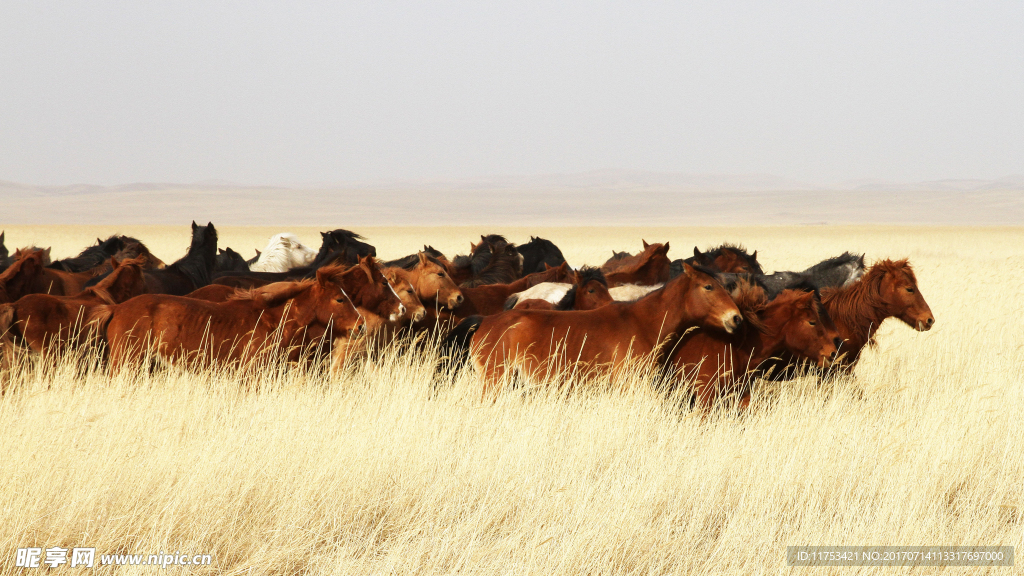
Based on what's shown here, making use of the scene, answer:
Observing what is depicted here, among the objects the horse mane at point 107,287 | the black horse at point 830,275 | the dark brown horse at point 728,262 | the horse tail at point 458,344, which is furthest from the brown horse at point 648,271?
the horse mane at point 107,287

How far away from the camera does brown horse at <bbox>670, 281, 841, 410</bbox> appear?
205 inches

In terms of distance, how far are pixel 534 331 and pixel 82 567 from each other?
3.04m

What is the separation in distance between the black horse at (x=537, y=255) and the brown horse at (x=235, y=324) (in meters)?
5.04

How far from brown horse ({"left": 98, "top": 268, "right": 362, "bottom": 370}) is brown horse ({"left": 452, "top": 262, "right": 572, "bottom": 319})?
1791 mm

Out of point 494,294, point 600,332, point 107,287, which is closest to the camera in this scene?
point 600,332

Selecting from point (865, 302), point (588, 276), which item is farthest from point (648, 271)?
point (865, 302)

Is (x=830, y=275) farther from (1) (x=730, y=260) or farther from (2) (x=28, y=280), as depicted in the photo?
(2) (x=28, y=280)

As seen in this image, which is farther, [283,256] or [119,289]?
[283,256]

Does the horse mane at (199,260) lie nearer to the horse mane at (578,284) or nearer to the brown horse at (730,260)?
the horse mane at (578,284)

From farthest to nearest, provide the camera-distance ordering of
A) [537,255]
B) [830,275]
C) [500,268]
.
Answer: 1. [537,255]
2. [500,268]
3. [830,275]

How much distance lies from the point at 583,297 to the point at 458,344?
4.20 ft

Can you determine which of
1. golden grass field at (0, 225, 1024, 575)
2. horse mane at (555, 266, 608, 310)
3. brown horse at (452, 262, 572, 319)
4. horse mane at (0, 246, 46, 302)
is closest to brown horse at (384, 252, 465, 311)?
brown horse at (452, 262, 572, 319)

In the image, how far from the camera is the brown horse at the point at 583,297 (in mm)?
6820

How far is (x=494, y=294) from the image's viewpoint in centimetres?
780
